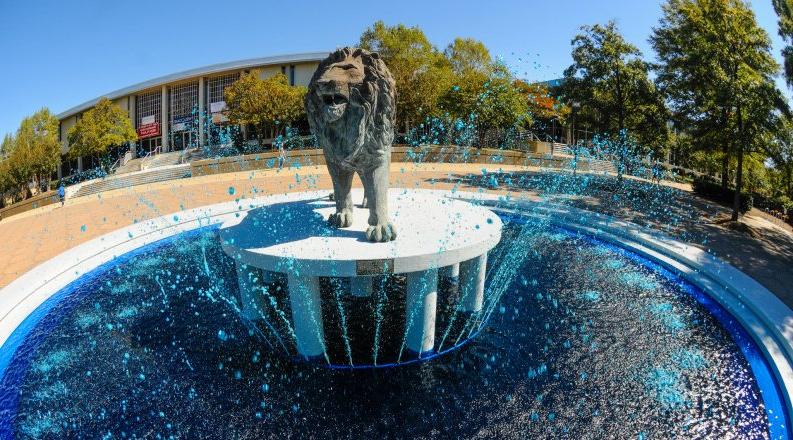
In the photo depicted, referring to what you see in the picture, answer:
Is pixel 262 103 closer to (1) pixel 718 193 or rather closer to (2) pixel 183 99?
A: (2) pixel 183 99

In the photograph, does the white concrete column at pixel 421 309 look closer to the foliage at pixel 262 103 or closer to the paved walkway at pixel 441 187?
the paved walkway at pixel 441 187

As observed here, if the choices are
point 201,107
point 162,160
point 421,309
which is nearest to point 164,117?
point 201,107

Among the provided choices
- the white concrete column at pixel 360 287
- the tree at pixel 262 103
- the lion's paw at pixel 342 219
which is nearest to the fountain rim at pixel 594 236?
the white concrete column at pixel 360 287

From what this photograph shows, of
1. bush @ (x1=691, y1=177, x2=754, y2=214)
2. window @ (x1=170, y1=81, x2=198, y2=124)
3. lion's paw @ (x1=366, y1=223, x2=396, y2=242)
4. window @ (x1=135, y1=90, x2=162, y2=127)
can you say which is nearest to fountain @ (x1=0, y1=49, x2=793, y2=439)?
lion's paw @ (x1=366, y1=223, x2=396, y2=242)

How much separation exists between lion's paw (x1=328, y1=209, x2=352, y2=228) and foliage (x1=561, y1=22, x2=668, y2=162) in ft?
45.5

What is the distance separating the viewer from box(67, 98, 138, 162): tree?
34.2m

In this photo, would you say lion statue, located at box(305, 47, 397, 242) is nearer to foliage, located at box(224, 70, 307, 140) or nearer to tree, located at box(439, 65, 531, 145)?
tree, located at box(439, 65, 531, 145)

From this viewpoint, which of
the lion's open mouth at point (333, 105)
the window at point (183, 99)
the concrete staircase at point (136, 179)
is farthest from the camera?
the window at point (183, 99)

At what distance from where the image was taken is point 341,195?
21.2 ft

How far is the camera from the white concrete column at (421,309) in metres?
5.50

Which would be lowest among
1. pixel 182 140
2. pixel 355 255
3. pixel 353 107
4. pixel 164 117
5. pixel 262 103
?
pixel 355 255

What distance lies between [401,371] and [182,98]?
1692 inches

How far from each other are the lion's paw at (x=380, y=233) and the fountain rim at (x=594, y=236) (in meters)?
4.03

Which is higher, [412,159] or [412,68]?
[412,68]
